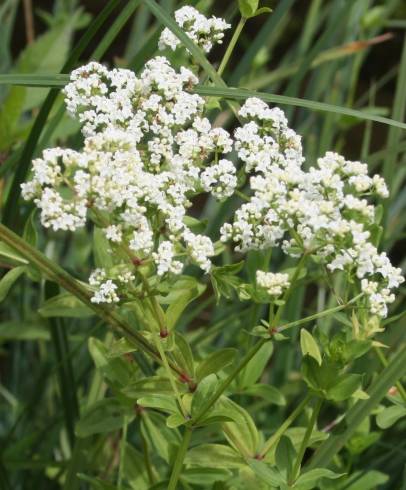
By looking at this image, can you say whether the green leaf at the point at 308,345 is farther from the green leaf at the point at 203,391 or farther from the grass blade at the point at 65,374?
the grass blade at the point at 65,374

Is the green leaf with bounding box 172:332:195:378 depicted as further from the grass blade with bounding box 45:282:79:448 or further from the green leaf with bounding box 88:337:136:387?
the grass blade with bounding box 45:282:79:448

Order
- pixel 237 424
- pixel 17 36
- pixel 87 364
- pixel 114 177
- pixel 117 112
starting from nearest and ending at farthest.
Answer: pixel 114 177 → pixel 117 112 → pixel 237 424 → pixel 87 364 → pixel 17 36

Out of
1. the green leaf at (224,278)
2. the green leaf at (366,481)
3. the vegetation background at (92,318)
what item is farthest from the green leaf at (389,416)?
the green leaf at (224,278)

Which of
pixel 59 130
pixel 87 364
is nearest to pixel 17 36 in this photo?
pixel 59 130

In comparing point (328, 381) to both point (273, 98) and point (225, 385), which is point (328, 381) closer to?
point (225, 385)

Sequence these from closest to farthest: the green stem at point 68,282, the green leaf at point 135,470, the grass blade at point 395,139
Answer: the green stem at point 68,282 → the green leaf at point 135,470 → the grass blade at point 395,139

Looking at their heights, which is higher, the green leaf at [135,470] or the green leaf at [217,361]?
the green leaf at [217,361]

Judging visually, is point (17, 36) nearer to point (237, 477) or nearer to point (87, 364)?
point (87, 364)

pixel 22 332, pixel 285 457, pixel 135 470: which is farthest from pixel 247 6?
pixel 22 332
